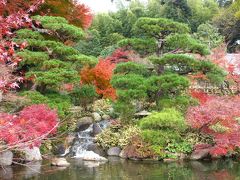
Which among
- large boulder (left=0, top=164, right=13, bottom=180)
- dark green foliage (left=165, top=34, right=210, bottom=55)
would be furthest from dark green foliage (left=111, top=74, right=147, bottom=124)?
large boulder (left=0, top=164, right=13, bottom=180)

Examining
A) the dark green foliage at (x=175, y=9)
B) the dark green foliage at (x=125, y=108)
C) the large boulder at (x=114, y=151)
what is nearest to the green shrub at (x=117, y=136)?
the large boulder at (x=114, y=151)

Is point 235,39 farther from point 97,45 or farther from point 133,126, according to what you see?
point 133,126

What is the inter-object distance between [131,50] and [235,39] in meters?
18.2

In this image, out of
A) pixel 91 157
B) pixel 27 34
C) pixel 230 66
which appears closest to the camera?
pixel 91 157

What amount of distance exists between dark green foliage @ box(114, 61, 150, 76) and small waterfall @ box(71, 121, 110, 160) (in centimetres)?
247

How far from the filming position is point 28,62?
505 inches

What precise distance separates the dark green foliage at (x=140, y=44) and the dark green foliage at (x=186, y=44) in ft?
1.93

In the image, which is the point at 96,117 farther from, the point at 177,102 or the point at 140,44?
the point at 177,102

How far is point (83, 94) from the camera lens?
50.5ft

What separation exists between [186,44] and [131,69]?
206 centimetres

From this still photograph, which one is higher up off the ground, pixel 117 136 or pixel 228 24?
pixel 228 24

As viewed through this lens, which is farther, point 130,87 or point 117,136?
point 117,136

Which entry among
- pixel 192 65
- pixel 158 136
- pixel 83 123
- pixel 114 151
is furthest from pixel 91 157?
pixel 192 65

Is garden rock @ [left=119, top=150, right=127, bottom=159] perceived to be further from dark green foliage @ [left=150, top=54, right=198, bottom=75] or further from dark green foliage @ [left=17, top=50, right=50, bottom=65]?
dark green foliage @ [left=17, top=50, right=50, bottom=65]
